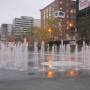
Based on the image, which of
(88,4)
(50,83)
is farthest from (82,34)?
(50,83)

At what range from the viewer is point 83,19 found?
7025cm

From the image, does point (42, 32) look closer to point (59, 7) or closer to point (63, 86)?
point (59, 7)

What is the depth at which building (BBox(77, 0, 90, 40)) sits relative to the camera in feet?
215

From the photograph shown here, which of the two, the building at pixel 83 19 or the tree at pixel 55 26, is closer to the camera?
the building at pixel 83 19

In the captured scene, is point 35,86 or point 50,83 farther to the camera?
point 50,83

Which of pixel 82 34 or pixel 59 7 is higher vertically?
pixel 59 7

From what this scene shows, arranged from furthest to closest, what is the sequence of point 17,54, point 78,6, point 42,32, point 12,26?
point 12,26
point 42,32
point 78,6
point 17,54

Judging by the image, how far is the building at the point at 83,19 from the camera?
65.4m

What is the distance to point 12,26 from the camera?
170 metres

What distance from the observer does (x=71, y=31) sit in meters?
95.9

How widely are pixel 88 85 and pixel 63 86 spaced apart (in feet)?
2.85

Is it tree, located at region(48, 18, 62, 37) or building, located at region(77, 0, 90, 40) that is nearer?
building, located at region(77, 0, 90, 40)

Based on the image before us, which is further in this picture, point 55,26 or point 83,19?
point 55,26

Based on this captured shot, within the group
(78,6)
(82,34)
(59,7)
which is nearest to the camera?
(82,34)
